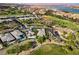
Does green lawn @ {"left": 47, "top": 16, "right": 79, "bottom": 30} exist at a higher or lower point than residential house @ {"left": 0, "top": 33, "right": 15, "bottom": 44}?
higher

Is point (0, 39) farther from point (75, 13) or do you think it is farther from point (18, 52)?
point (75, 13)

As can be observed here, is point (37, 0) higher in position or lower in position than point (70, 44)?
higher

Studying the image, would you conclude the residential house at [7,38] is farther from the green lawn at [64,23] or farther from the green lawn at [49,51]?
the green lawn at [64,23]

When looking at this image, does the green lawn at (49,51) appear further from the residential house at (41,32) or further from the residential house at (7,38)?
the residential house at (7,38)

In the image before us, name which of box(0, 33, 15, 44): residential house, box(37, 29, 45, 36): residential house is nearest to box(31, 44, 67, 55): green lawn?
box(37, 29, 45, 36): residential house

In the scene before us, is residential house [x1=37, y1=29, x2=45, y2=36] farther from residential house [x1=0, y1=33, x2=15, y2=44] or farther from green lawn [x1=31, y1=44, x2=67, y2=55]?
residential house [x1=0, y1=33, x2=15, y2=44]

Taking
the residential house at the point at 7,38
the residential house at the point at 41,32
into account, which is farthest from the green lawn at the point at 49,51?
the residential house at the point at 7,38

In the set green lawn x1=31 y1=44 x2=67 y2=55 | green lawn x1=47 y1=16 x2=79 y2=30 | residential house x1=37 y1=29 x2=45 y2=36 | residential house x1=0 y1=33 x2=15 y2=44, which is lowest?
green lawn x1=31 y1=44 x2=67 y2=55

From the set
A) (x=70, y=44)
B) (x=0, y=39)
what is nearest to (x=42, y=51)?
(x=70, y=44)

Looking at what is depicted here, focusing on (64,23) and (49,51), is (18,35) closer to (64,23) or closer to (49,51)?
(49,51)

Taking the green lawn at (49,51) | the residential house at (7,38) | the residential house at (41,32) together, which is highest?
the residential house at (41,32)

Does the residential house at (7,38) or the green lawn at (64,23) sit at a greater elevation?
the green lawn at (64,23)
